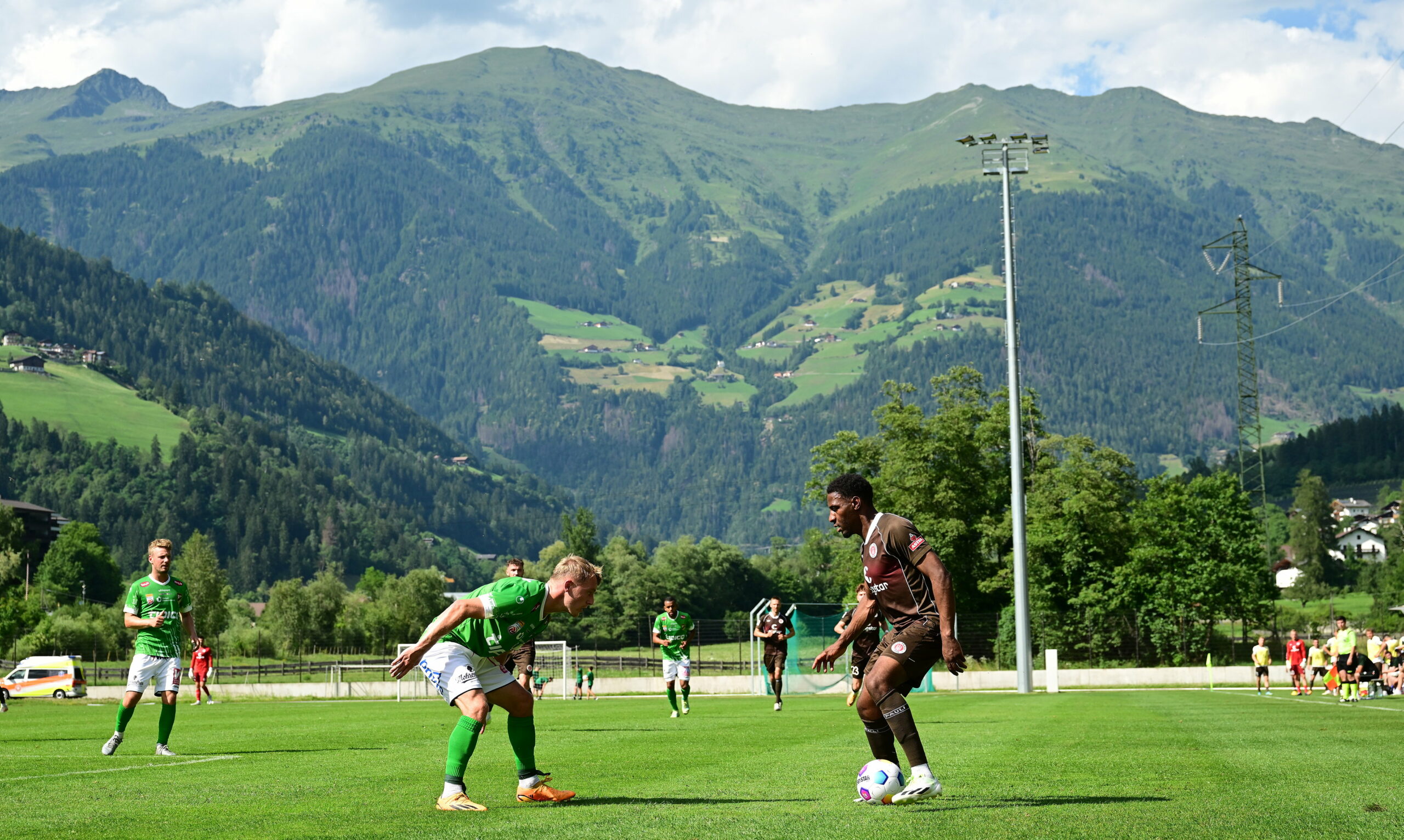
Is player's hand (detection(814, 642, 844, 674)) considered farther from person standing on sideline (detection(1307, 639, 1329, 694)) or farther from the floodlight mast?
person standing on sideline (detection(1307, 639, 1329, 694))

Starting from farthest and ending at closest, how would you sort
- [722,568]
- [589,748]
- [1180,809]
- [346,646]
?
[722,568], [346,646], [589,748], [1180,809]

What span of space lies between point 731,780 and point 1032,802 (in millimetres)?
2837

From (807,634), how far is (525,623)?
36.6 metres

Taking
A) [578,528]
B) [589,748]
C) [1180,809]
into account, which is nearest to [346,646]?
[578,528]

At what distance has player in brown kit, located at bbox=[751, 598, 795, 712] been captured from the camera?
1106 inches

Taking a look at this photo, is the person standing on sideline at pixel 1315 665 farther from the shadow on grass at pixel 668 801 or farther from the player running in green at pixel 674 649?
the shadow on grass at pixel 668 801

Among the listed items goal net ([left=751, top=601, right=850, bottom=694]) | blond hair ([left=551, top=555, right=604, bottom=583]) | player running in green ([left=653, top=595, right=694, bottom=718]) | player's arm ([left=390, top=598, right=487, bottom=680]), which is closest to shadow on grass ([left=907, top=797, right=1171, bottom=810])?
blond hair ([left=551, top=555, right=604, bottom=583])

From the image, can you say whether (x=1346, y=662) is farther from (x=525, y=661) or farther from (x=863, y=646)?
(x=863, y=646)

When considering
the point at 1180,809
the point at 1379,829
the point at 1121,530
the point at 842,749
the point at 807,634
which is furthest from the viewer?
the point at 1121,530

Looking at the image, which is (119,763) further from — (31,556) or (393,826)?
(31,556)

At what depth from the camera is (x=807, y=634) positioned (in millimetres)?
45312

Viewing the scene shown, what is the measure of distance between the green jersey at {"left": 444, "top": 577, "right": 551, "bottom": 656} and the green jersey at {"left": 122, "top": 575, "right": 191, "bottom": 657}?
6320mm

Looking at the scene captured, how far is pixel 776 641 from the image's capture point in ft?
93.6

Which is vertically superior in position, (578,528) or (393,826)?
(578,528)
